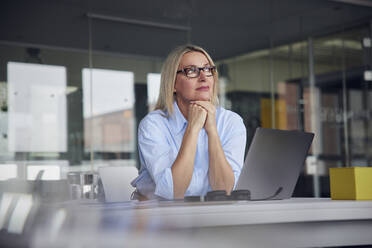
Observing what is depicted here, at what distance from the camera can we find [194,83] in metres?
2.27

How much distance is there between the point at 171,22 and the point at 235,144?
3.82m

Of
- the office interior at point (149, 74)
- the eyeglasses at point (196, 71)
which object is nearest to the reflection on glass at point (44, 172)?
the office interior at point (149, 74)

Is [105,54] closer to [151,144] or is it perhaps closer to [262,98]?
[262,98]

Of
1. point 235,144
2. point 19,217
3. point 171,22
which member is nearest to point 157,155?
point 235,144

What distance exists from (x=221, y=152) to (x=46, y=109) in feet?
11.2

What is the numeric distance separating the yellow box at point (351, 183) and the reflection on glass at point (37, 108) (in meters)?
3.75

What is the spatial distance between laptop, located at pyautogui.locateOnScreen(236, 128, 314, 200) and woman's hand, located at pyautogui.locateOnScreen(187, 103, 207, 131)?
413 mm

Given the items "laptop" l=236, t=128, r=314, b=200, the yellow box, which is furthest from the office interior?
the yellow box

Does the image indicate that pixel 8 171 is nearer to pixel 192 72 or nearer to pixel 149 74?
pixel 149 74

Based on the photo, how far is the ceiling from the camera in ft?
17.0

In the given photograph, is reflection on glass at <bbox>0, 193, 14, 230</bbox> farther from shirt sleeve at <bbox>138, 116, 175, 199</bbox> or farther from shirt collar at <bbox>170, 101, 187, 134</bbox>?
shirt collar at <bbox>170, 101, 187, 134</bbox>

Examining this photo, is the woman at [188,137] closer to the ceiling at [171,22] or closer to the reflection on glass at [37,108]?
the reflection on glass at [37,108]

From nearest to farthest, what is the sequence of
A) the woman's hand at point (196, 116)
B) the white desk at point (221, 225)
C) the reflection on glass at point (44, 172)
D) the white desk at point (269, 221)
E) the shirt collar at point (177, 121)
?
the white desk at point (221, 225) < the white desk at point (269, 221) < the woman's hand at point (196, 116) < the shirt collar at point (177, 121) < the reflection on glass at point (44, 172)

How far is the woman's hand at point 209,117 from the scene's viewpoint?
2.16m
